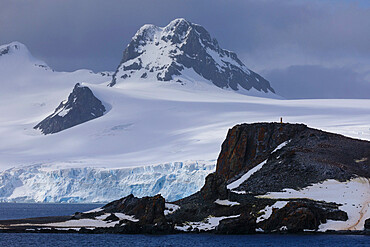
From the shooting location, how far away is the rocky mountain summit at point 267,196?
99875 millimetres

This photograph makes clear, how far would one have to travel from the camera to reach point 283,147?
13088 cm

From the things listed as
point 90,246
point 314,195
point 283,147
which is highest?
point 283,147

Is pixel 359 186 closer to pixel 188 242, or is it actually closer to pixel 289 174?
pixel 289 174

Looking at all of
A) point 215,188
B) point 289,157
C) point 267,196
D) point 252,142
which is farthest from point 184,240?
point 252,142

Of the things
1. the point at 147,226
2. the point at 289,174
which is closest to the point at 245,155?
the point at 289,174

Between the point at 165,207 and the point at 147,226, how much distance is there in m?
7.70

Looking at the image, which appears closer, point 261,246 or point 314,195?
point 261,246

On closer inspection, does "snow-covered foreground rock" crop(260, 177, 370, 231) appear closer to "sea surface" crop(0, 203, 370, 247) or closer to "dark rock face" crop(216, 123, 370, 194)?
"dark rock face" crop(216, 123, 370, 194)

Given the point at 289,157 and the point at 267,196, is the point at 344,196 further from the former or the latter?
the point at 289,157

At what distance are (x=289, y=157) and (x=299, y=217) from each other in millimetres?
26054

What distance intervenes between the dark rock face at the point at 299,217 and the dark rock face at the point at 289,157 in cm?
1375

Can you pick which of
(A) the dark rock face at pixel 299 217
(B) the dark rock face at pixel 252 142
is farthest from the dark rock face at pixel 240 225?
(B) the dark rock face at pixel 252 142

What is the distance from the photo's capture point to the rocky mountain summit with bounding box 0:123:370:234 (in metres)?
99.9

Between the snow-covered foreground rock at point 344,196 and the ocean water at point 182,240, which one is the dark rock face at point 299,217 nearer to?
the snow-covered foreground rock at point 344,196
